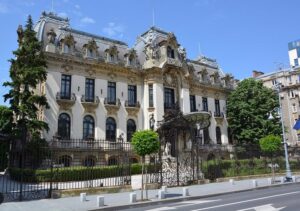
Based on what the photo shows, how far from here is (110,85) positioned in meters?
36.4

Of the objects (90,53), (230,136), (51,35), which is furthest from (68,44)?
(230,136)

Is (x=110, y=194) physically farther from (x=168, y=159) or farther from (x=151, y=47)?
(x=151, y=47)

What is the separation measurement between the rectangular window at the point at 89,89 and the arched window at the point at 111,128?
10.6 ft

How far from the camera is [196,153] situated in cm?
2295

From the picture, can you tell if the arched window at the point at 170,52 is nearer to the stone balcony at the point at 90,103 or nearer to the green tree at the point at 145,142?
the stone balcony at the point at 90,103

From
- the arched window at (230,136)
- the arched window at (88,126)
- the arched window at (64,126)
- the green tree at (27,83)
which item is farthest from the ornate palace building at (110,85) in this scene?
the green tree at (27,83)

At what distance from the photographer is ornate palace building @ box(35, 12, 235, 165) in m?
32.3

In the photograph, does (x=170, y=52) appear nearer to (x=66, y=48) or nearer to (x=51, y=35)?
(x=66, y=48)

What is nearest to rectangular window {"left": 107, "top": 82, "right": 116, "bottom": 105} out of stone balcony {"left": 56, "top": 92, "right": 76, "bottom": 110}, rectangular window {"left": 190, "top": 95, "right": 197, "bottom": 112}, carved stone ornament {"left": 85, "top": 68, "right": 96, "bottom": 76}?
carved stone ornament {"left": 85, "top": 68, "right": 96, "bottom": 76}

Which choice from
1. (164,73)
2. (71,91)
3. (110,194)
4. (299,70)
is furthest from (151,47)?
(299,70)

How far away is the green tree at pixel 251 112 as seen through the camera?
138ft

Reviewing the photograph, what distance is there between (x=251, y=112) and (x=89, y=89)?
23.1m

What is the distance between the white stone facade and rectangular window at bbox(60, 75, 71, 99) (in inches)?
8.8

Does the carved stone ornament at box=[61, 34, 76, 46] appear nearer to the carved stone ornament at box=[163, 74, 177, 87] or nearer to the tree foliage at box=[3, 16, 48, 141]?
the tree foliage at box=[3, 16, 48, 141]
